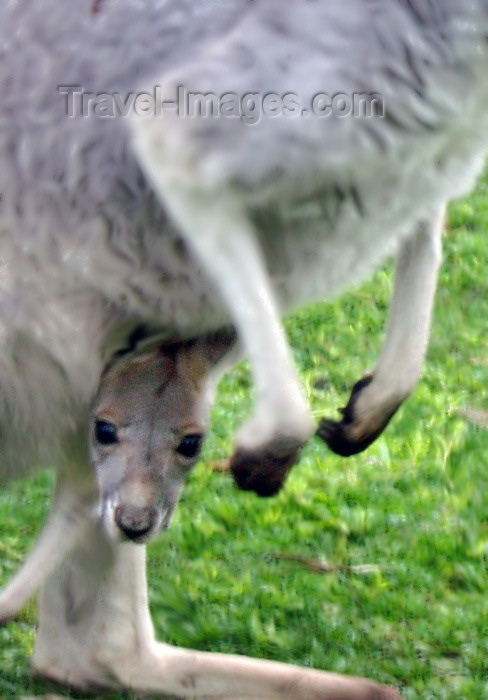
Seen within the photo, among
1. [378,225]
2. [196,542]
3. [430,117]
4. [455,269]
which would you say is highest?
[430,117]

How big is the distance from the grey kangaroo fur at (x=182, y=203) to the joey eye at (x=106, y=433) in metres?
0.01

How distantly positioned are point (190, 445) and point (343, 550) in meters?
1.13

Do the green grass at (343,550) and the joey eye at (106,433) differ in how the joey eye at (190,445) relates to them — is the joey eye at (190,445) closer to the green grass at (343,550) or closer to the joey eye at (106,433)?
the joey eye at (106,433)

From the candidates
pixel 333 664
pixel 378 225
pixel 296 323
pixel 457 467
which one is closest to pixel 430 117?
pixel 378 225

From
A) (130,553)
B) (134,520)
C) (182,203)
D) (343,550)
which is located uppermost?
(182,203)

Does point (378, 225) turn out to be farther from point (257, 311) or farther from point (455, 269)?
point (455, 269)

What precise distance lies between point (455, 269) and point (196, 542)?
1877 mm

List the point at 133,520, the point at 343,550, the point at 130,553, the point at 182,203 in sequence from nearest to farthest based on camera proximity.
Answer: the point at 182,203
the point at 133,520
the point at 130,553
the point at 343,550

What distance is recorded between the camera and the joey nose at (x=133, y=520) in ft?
8.93

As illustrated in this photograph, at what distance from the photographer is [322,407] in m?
4.49

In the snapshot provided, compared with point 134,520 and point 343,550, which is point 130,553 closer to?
point 134,520

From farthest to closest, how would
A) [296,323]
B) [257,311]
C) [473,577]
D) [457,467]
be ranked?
[296,323], [457,467], [473,577], [257,311]

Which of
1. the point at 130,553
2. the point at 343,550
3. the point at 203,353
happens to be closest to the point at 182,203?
the point at 203,353

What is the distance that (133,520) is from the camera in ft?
8.93
